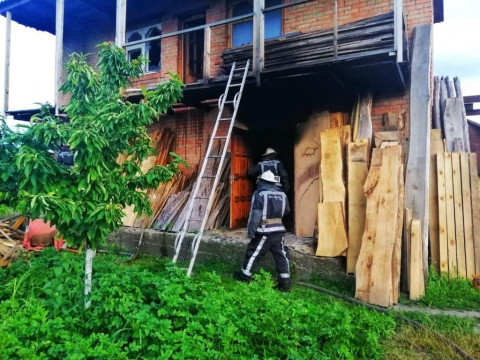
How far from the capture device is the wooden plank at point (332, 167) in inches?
213

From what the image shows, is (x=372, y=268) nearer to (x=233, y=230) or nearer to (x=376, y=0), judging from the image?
(x=233, y=230)

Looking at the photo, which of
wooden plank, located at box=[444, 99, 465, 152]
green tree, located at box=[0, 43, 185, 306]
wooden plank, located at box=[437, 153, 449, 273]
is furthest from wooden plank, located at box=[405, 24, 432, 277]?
green tree, located at box=[0, 43, 185, 306]

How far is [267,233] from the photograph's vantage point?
4.92 m

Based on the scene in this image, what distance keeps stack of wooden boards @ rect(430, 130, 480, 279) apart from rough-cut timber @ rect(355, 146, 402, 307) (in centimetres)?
129

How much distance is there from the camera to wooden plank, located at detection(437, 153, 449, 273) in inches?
201

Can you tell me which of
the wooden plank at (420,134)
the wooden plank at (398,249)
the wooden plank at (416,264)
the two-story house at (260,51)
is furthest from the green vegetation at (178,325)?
the two-story house at (260,51)

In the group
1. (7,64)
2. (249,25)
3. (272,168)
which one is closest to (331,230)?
(272,168)

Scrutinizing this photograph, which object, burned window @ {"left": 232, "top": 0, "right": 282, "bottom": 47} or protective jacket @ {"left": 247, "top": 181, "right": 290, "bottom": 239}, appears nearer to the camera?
protective jacket @ {"left": 247, "top": 181, "right": 290, "bottom": 239}

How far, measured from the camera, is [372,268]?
4.33 metres

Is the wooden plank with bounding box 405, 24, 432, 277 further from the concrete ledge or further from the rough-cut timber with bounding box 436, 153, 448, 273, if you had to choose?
the concrete ledge

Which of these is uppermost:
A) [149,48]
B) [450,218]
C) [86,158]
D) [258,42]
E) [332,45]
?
[149,48]

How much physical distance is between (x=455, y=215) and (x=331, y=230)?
2.04 metres

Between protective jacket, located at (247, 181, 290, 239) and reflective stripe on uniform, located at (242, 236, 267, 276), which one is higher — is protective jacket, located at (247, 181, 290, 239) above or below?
above

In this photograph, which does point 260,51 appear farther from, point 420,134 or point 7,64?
point 7,64
